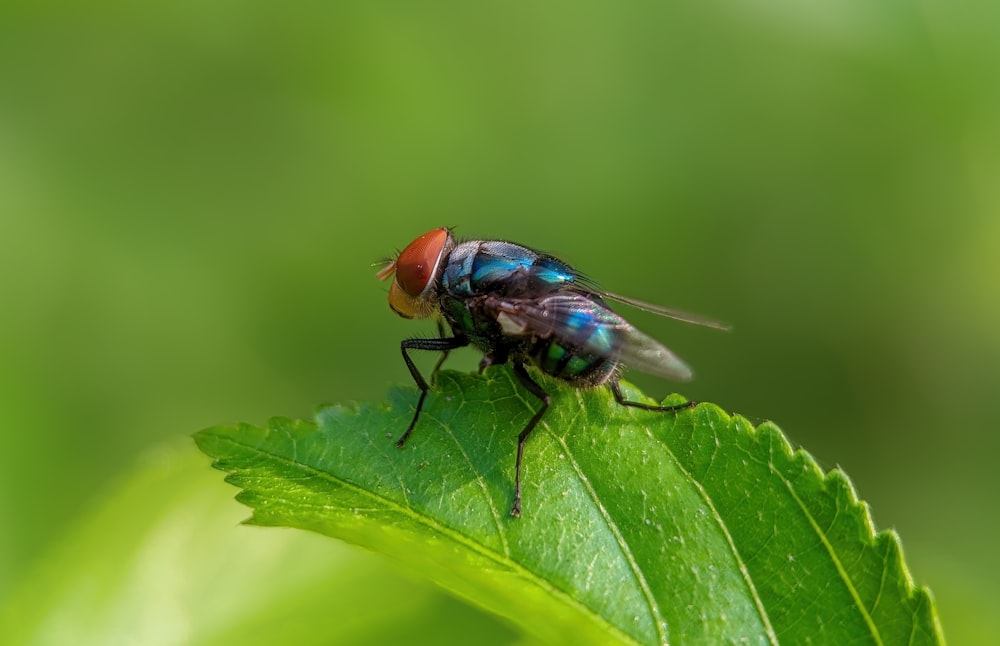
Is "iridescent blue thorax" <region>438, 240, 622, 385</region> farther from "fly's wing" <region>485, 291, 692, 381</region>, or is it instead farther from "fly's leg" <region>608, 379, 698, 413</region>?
"fly's leg" <region>608, 379, 698, 413</region>

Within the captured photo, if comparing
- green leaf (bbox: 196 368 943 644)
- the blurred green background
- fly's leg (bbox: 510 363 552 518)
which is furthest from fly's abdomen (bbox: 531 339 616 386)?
the blurred green background

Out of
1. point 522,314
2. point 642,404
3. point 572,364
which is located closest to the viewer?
point 642,404

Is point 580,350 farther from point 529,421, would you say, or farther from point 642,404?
point 642,404

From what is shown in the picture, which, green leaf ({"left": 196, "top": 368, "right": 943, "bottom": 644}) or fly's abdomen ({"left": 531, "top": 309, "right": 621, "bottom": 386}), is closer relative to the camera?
green leaf ({"left": 196, "top": 368, "right": 943, "bottom": 644})

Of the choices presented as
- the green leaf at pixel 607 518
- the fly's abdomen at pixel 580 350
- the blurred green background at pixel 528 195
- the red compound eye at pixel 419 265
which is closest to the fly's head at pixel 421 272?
the red compound eye at pixel 419 265

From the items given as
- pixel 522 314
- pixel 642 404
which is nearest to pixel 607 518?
pixel 642 404

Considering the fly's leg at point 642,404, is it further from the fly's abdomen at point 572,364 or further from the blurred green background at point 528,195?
the blurred green background at point 528,195

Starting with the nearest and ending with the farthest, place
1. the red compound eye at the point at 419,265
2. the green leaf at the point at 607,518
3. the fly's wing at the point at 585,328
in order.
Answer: the green leaf at the point at 607,518 < the fly's wing at the point at 585,328 < the red compound eye at the point at 419,265

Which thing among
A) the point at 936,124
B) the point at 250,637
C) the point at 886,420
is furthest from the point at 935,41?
the point at 250,637
